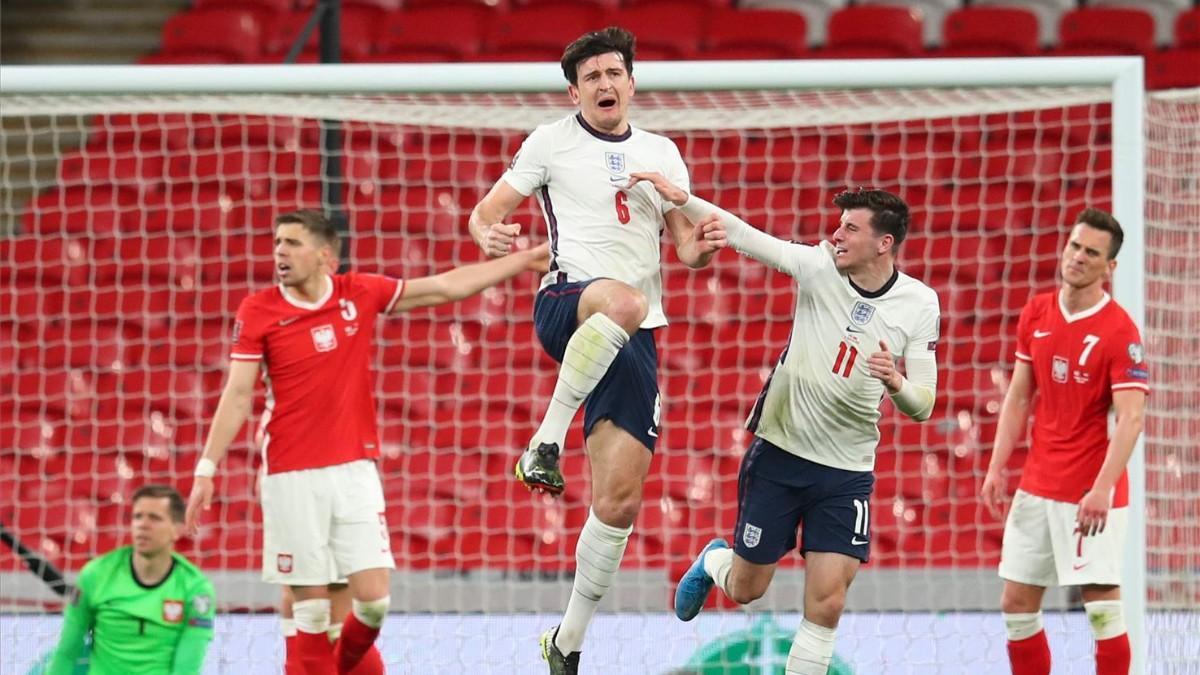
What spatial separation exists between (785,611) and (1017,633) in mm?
2258

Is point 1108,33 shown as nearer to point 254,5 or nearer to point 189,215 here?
point 254,5

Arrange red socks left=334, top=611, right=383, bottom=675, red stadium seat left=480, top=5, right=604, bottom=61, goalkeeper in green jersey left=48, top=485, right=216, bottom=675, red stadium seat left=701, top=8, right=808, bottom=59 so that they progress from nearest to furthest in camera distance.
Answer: goalkeeper in green jersey left=48, top=485, right=216, bottom=675 < red socks left=334, top=611, right=383, bottom=675 < red stadium seat left=701, top=8, right=808, bottom=59 < red stadium seat left=480, top=5, right=604, bottom=61

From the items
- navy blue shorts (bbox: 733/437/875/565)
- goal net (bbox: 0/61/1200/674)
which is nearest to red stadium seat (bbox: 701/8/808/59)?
goal net (bbox: 0/61/1200/674)

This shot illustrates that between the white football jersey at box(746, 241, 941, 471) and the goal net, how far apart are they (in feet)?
6.12

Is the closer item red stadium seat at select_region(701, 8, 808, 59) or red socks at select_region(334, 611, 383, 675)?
red socks at select_region(334, 611, 383, 675)

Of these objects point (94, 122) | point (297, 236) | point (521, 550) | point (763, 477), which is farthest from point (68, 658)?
point (94, 122)

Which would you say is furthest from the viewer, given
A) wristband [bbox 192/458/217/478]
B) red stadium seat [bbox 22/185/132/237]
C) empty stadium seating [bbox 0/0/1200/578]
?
red stadium seat [bbox 22/185/132/237]

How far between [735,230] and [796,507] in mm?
977

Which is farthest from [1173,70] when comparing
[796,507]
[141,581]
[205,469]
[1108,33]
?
[141,581]

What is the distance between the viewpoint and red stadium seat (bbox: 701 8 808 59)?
10.3 meters

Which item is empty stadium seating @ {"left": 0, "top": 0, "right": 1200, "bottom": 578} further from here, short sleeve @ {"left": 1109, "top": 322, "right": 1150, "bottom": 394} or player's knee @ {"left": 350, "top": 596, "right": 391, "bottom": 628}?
short sleeve @ {"left": 1109, "top": 322, "right": 1150, "bottom": 394}

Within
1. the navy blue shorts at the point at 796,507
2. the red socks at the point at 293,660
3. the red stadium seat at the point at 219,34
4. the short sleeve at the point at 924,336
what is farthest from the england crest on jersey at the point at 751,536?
the red stadium seat at the point at 219,34

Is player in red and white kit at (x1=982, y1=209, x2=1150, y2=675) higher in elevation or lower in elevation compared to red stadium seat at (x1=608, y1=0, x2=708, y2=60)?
lower

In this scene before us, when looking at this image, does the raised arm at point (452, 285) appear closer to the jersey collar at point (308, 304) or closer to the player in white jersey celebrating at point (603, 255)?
the jersey collar at point (308, 304)
